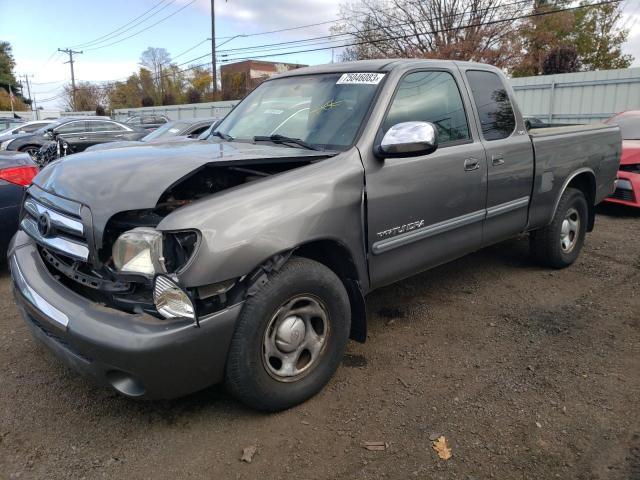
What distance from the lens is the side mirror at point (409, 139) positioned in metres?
2.96

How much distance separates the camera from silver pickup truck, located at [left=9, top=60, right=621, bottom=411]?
7.67 feet

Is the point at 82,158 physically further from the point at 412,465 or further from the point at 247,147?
the point at 412,465

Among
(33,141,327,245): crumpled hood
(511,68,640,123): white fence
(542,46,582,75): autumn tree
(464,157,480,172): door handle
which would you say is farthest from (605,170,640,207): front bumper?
(542,46,582,75): autumn tree

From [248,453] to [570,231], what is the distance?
13.4 feet

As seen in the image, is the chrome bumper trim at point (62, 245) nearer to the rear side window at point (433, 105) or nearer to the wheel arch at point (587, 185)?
the rear side window at point (433, 105)

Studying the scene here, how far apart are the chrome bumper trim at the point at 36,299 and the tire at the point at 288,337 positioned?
0.83 metres

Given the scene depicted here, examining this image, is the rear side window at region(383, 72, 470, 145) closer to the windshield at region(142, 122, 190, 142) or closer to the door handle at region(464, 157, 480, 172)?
the door handle at region(464, 157, 480, 172)

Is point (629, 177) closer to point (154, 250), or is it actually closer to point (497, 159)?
point (497, 159)

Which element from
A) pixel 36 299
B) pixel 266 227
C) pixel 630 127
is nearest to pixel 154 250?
pixel 266 227

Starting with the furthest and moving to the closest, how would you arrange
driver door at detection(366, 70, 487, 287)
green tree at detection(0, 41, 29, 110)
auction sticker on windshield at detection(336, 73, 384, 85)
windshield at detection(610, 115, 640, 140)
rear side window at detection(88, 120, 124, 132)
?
1. green tree at detection(0, 41, 29, 110)
2. rear side window at detection(88, 120, 124, 132)
3. windshield at detection(610, 115, 640, 140)
4. auction sticker on windshield at detection(336, 73, 384, 85)
5. driver door at detection(366, 70, 487, 287)

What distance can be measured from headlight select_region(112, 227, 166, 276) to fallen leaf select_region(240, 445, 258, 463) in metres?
0.96

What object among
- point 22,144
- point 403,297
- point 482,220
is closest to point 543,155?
point 482,220

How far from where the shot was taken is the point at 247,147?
3275 millimetres

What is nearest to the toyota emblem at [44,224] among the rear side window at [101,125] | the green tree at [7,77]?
the rear side window at [101,125]
